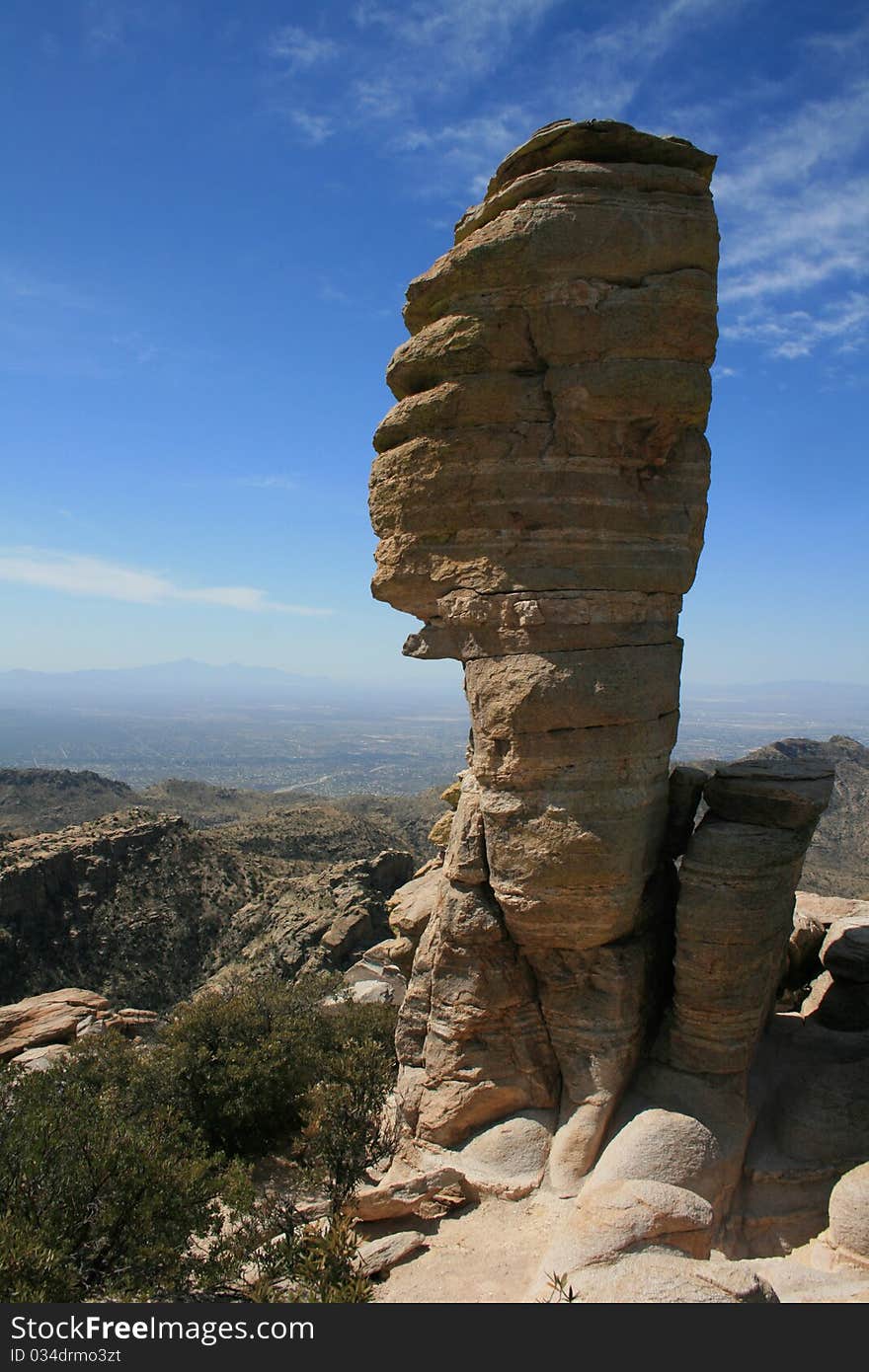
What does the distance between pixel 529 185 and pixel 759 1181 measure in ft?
47.9

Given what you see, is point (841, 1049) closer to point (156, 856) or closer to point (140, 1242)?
point (140, 1242)

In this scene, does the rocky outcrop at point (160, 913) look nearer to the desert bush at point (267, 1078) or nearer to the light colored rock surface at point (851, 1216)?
the desert bush at point (267, 1078)

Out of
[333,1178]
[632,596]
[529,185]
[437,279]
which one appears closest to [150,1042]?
[333,1178]

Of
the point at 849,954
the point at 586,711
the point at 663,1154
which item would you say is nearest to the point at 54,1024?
the point at 663,1154

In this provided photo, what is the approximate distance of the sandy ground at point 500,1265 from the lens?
29.9 feet

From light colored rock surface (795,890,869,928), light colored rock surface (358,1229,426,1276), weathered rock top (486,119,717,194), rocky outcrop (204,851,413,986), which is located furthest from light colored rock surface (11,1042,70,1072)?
weathered rock top (486,119,717,194)

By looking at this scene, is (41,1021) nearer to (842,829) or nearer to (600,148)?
(600,148)

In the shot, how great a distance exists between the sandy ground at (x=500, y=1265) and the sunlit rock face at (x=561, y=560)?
39.1 inches

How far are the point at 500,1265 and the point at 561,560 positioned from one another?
9.21m

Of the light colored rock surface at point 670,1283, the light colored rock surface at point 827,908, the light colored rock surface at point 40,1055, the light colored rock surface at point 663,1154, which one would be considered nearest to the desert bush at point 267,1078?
the light colored rock surface at point 663,1154

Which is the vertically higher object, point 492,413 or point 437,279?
point 437,279

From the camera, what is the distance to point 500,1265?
9.98m

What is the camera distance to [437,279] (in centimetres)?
1237

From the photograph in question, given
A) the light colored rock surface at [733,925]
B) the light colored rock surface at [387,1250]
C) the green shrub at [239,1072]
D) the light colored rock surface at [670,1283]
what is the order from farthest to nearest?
the green shrub at [239,1072] < the light colored rock surface at [733,925] < the light colored rock surface at [387,1250] < the light colored rock surface at [670,1283]
